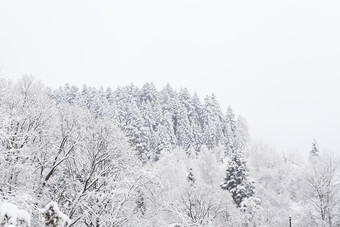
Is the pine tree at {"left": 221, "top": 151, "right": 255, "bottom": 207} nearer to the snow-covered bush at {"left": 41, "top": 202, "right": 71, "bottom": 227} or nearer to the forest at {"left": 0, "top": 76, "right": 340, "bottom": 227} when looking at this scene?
the forest at {"left": 0, "top": 76, "right": 340, "bottom": 227}

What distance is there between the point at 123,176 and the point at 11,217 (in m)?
13.5

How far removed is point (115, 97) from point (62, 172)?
288 feet

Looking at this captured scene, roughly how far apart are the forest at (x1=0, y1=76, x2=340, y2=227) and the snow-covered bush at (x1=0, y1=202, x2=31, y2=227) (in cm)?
1

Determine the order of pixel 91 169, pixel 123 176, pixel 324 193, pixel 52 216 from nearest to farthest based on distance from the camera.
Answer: pixel 52 216 < pixel 123 176 < pixel 91 169 < pixel 324 193

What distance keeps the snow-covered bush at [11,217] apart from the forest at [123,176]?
0.01 meters

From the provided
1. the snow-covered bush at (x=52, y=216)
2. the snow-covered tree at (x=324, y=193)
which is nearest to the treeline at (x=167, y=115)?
the snow-covered tree at (x=324, y=193)

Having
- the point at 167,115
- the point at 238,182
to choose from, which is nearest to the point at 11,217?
the point at 238,182

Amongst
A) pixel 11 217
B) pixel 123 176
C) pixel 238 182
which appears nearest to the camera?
pixel 11 217

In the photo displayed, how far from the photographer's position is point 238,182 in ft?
148

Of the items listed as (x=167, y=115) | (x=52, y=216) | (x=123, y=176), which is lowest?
(x=52, y=216)

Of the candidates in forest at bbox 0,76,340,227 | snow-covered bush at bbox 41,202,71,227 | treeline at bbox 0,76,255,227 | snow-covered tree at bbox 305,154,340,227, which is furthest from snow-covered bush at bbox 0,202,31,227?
snow-covered tree at bbox 305,154,340,227

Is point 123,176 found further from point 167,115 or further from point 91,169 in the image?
point 167,115

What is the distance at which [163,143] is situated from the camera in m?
93.4

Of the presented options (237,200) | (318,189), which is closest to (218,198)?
(237,200)
